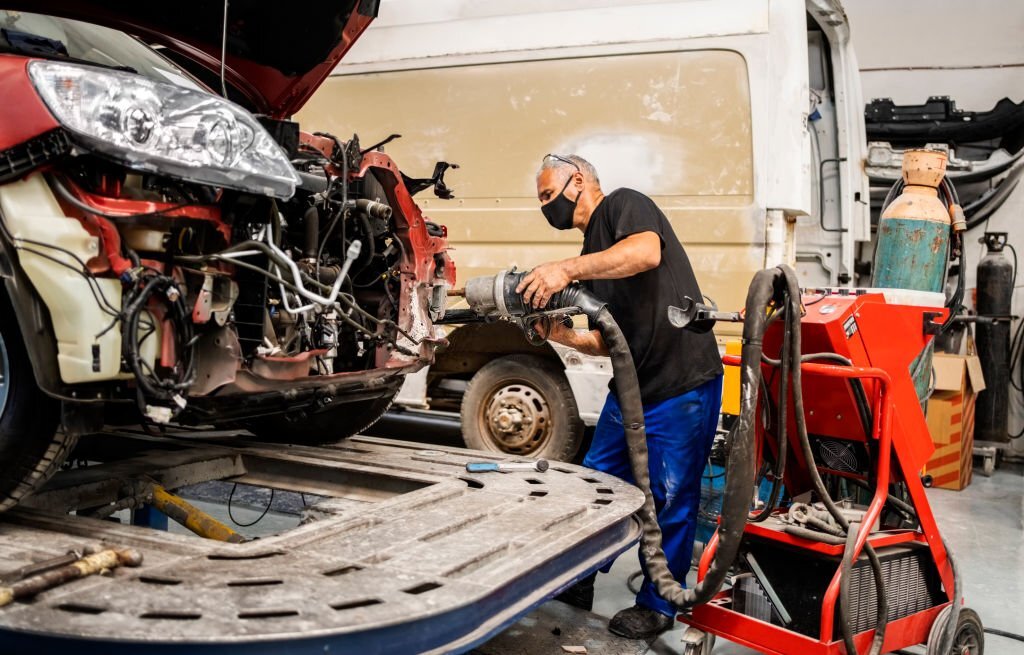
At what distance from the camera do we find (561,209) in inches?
126

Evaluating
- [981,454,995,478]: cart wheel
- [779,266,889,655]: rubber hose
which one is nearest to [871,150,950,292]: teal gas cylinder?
[981,454,995,478]: cart wheel

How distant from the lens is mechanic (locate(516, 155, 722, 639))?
115 inches

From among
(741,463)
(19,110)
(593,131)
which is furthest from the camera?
(593,131)

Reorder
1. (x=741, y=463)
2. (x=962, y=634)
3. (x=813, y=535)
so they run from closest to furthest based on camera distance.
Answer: (x=741, y=463)
(x=813, y=535)
(x=962, y=634)

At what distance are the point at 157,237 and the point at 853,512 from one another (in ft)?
6.89

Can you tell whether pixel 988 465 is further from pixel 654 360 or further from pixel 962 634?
pixel 654 360

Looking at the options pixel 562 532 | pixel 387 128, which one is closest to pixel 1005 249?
pixel 387 128

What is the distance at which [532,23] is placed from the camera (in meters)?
4.80

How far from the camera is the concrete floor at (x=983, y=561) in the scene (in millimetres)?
3100

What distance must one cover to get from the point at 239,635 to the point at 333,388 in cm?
132

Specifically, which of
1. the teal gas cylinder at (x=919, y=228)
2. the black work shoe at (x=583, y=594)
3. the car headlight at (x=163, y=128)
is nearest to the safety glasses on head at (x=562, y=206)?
the car headlight at (x=163, y=128)

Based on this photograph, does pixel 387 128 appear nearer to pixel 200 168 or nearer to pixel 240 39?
pixel 240 39

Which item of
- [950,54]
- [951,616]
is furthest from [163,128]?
[950,54]

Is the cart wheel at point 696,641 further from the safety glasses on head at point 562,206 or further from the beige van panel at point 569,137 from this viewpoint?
the beige van panel at point 569,137
